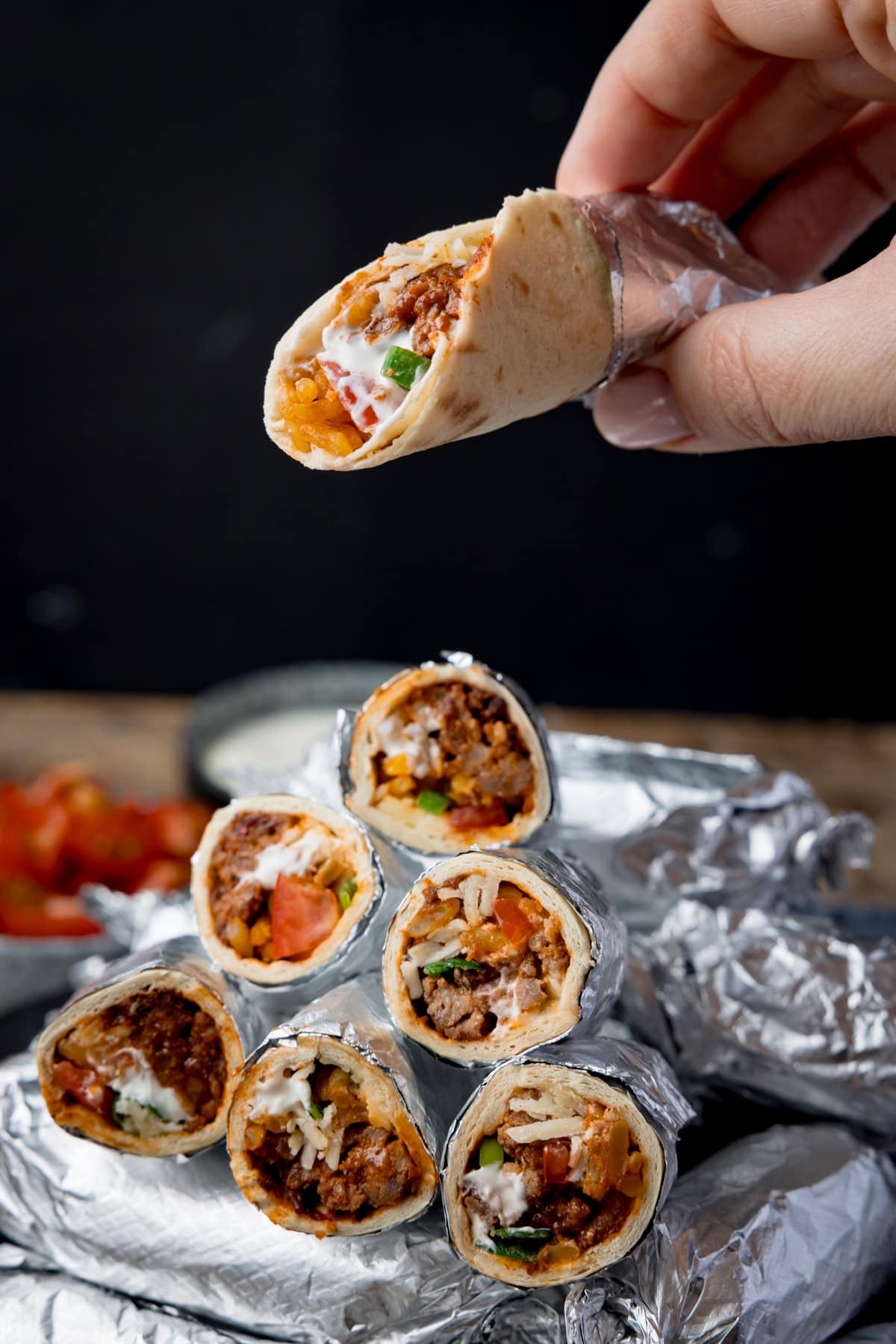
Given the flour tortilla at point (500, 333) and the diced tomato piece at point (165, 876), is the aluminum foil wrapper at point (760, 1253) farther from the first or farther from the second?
the diced tomato piece at point (165, 876)

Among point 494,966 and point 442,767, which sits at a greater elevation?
point 442,767

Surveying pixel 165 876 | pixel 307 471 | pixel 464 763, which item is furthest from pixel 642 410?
pixel 307 471

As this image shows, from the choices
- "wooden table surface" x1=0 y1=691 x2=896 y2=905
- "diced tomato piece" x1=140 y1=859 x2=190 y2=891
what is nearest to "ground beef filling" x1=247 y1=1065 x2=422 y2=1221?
"diced tomato piece" x1=140 y1=859 x2=190 y2=891

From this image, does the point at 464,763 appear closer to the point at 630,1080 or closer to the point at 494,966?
the point at 494,966

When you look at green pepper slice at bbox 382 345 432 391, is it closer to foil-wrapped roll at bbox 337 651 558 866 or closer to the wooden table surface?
foil-wrapped roll at bbox 337 651 558 866

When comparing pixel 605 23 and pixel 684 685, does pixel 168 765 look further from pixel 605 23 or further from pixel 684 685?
pixel 605 23
